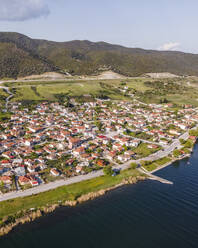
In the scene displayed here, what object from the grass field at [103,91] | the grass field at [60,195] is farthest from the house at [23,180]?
the grass field at [103,91]

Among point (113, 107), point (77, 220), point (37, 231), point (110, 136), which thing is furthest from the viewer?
point (113, 107)

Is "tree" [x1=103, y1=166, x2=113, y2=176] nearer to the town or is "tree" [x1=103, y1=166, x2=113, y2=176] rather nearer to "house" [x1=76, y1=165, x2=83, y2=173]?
the town

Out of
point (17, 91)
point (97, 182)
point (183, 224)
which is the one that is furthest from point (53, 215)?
point (17, 91)

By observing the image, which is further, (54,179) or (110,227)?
(54,179)

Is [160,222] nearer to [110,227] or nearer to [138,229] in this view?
[138,229]

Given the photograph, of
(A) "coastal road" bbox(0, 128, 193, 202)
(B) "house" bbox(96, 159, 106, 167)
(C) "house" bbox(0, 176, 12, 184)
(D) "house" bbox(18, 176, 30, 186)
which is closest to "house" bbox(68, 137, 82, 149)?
(B) "house" bbox(96, 159, 106, 167)

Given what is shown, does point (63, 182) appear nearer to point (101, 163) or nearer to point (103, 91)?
point (101, 163)
